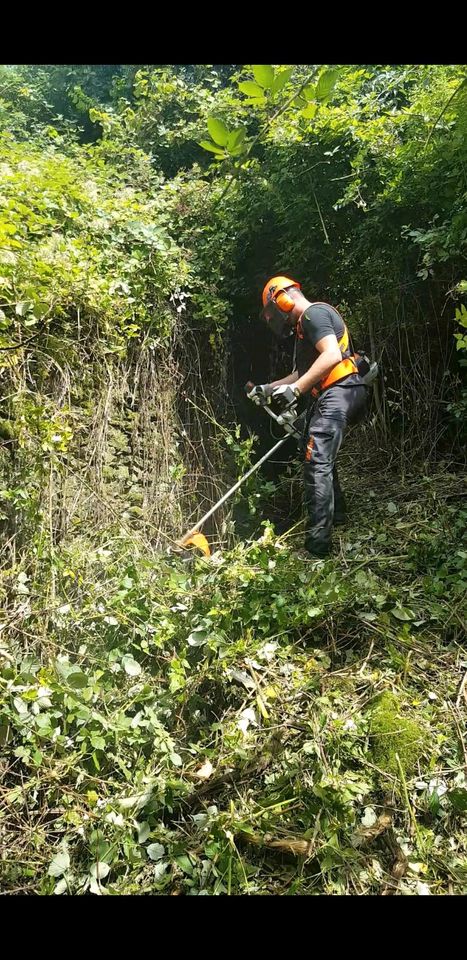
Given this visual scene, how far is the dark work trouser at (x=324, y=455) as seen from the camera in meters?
3.61

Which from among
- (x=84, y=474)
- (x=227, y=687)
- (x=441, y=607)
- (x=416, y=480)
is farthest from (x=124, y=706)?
(x=416, y=480)

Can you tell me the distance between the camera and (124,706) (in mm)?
2525

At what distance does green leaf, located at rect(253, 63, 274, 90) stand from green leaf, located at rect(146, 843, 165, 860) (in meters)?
2.38

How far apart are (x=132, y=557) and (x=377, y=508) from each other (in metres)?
1.91

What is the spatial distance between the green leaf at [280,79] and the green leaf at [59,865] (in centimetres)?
245

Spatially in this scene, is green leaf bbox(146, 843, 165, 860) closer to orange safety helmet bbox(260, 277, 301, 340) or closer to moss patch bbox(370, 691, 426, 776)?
moss patch bbox(370, 691, 426, 776)

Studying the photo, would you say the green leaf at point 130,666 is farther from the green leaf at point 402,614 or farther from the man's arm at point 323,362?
the man's arm at point 323,362

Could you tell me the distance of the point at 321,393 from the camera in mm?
3775

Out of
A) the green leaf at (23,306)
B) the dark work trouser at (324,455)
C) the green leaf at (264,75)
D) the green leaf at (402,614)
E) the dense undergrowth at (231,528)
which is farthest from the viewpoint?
the dark work trouser at (324,455)

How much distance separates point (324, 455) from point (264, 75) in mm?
2665

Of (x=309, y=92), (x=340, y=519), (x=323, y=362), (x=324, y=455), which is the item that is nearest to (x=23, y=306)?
(x=309, y=92)

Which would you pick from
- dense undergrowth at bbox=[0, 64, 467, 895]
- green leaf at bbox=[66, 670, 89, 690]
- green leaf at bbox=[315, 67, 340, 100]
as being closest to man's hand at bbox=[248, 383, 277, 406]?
dense undergrowth at bbox=[0, 64, 467, 895]

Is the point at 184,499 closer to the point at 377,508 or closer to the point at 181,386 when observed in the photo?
the point at 181,386

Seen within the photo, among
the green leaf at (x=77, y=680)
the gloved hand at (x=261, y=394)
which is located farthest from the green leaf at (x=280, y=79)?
the gloved hand at (x=261, y=394)
